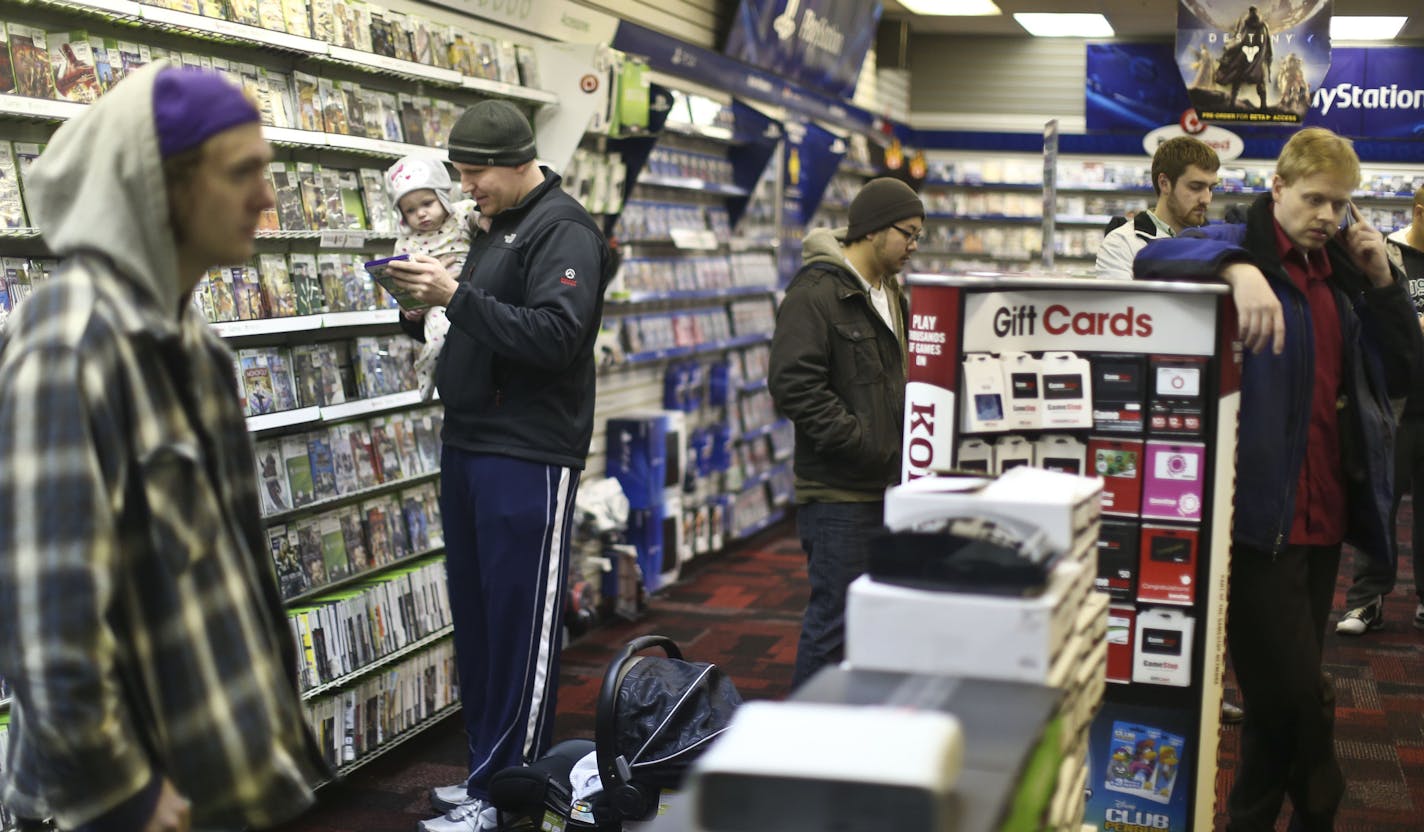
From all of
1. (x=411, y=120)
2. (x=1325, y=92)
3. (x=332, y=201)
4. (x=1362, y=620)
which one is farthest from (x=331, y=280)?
(x=1325, y=92)

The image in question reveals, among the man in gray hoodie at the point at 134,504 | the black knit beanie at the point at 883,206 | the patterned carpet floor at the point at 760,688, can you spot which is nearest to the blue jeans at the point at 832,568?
the black knit beanie at the point at 883,206

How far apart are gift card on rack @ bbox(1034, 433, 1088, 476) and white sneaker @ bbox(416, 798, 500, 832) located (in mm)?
1776

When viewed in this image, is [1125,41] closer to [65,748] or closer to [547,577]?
[547,577]

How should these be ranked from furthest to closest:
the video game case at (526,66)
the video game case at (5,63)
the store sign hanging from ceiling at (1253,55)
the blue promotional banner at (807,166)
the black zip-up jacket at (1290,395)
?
the blue promotional banner at (807,166), the store sign hanging from ceiling at (1253,55), the video game case at (526,66), the video game case at (5,63), the black zip-up jacket at (1290,395)

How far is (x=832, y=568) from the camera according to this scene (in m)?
3.87

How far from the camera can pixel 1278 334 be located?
2688 mm

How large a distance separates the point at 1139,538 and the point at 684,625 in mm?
3617

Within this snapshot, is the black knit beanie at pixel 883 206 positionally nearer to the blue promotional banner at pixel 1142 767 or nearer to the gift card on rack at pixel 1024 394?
the gift card on rack at pixel 1024 394

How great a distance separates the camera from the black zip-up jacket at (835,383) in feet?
12.5

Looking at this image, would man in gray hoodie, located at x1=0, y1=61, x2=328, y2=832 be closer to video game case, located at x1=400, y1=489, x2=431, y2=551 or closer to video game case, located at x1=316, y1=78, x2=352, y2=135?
video game case, located at x1=316, y1=78, x2=352, y2=135

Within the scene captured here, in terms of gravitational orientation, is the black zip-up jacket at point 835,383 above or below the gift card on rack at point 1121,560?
above

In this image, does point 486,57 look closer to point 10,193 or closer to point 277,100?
point 277,100

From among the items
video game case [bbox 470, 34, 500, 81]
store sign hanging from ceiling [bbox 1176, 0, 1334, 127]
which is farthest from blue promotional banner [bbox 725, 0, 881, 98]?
video game case [bbox 470, 34, 500, 81]

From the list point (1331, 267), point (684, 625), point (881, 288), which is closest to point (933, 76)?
point (684, 625)
